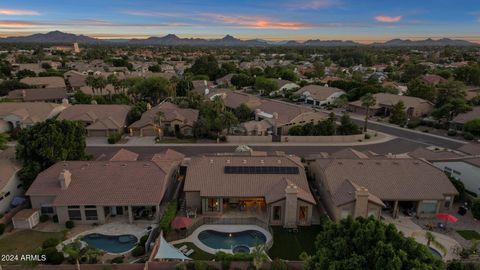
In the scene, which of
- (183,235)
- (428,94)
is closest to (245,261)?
(183,235)

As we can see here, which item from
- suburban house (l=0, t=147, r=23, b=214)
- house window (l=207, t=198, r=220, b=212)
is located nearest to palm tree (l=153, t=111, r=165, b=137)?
suburban house (l=0, t=147, r=23, b=214)

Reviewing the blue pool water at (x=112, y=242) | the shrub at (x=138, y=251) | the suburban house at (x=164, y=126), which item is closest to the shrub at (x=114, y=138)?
the suburban house at (x=164, y=126)

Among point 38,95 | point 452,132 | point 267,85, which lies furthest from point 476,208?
point 38,95

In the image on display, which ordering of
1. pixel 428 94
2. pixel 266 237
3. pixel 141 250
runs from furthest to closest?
pixel 428 94
pixel 266 237
pixel 141 250

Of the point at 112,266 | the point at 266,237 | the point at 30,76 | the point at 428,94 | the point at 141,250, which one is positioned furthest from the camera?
the point at 30,76

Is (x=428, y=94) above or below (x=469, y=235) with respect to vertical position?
above

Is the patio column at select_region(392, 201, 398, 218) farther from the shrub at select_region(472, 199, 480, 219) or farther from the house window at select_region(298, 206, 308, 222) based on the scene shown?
the house window at select_region(298, 206, 308, 222)

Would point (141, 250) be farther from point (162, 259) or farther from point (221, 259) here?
point (221, 259)
